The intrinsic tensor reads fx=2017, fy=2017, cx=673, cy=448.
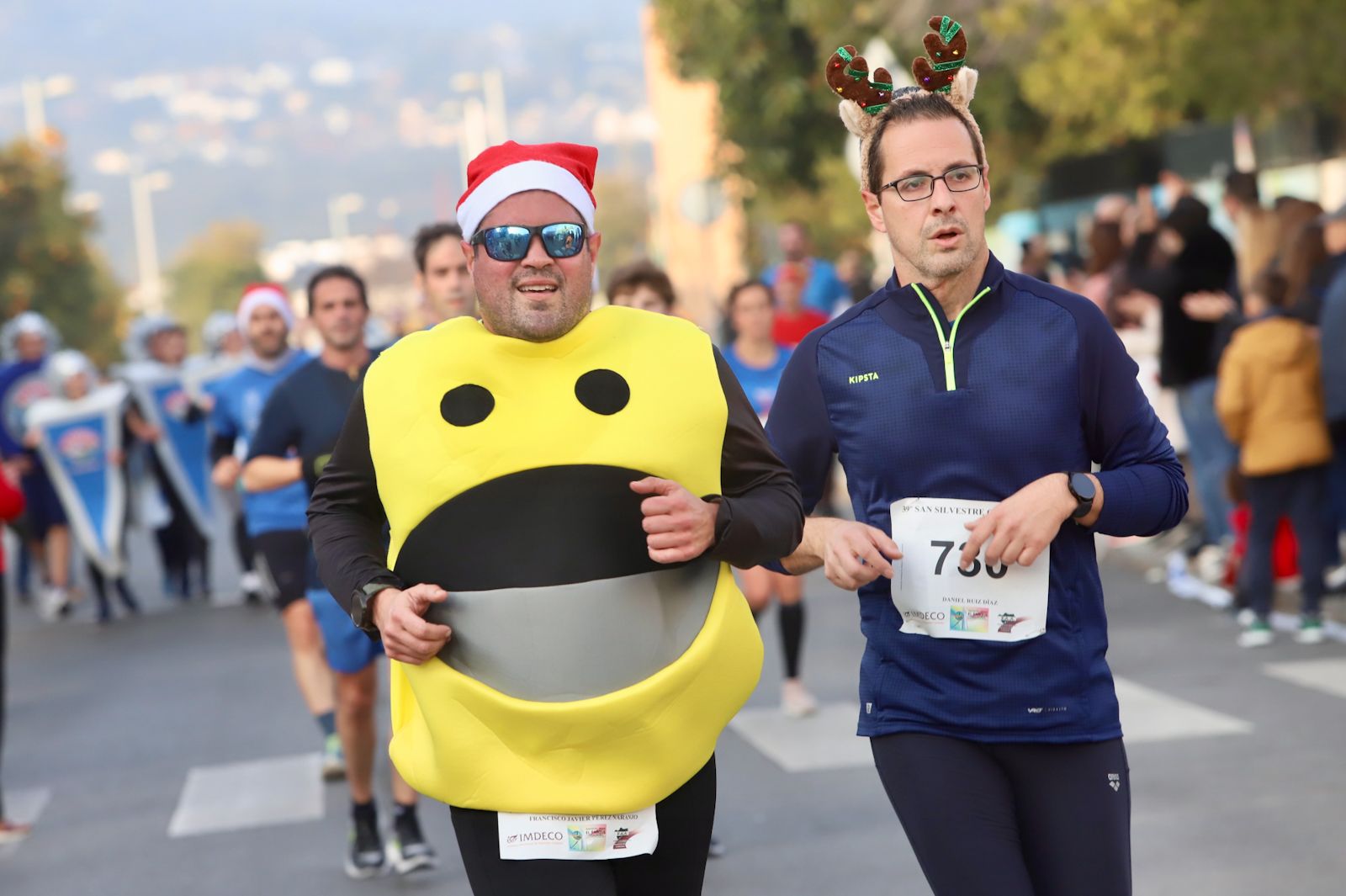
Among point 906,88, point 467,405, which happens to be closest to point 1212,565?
point 906,88

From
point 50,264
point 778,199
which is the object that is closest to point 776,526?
point 778,199

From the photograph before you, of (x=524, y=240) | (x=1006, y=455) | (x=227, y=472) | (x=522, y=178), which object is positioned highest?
(x=522, y=178)

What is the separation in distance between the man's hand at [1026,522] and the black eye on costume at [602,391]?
27.5 inches

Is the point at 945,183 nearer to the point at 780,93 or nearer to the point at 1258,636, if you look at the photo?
the point at 1258,636

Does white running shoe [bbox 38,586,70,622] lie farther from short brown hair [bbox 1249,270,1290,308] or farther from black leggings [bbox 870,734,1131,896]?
black leggings [bbox 870,734,1131,896]

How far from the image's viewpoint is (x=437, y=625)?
3.64m

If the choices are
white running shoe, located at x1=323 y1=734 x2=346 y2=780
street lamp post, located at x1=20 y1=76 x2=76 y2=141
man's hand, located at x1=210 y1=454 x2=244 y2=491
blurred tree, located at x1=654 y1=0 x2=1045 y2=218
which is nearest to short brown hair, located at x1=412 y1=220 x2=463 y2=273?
man's hand, located at x1=210 y1=454 x2=244 y2=491

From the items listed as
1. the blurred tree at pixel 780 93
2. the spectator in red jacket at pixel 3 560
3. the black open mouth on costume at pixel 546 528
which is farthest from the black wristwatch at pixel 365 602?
the blurred tree at pixel 780 93

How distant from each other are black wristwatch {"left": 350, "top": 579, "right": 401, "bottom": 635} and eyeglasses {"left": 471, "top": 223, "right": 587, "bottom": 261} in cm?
65

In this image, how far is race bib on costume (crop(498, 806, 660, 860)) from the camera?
3.73 m

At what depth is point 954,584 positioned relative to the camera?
381cm

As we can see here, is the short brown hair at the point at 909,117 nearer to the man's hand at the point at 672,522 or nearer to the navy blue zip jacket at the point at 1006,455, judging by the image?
the navy blue zip jacket at the point at 1006,455

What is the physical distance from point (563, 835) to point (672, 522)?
2.08 ft

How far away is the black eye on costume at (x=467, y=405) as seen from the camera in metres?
3.74
